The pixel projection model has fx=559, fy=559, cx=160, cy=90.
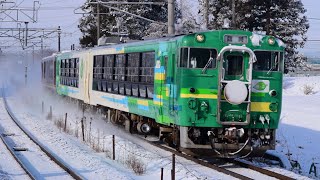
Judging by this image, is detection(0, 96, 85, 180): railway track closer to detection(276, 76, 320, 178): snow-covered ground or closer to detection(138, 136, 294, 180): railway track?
detection(138, 136, 294, 180): railway track

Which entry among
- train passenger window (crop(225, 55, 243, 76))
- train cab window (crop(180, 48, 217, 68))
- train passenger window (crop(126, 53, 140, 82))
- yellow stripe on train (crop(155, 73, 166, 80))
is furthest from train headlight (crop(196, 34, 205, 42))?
train passenger window (crop(126, 53, 140, 82))

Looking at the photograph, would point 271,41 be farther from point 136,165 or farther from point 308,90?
point 308,90

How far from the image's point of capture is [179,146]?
1302 cm

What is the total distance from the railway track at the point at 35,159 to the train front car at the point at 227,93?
271 centimetres

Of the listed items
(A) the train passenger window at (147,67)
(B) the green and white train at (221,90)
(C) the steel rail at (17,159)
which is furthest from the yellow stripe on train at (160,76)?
(C) the steel rail at (17,159)

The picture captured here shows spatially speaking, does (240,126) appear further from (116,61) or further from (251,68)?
(116,61)

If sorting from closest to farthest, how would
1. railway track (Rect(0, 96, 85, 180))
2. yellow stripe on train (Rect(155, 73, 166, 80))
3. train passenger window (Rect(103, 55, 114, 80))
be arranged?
railway track (Rect(0, 96, 85, 180)) < yellow stripe on train (Rect(155, 73, 166, 80)) < train passenger window (Rect(103, 55, 114, 80))

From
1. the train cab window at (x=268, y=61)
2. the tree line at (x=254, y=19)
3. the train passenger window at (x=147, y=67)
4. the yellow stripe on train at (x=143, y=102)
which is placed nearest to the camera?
the train cab window at (x=268, y=61)

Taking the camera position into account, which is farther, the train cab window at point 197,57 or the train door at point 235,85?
the train cab window at point 197,57

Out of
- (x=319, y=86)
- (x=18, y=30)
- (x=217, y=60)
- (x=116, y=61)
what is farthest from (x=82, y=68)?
(x=319, y=86)

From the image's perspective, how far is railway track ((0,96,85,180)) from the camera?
1170cm

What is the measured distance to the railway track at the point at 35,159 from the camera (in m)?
11.7

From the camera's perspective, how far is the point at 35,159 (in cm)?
1388

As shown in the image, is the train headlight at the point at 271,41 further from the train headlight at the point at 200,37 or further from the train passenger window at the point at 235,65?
the train headlight at the point at 200,37
